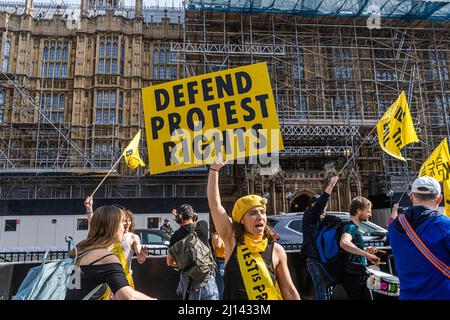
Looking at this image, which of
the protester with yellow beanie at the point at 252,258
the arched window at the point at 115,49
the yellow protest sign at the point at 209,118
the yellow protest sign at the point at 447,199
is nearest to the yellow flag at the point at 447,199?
the yellow protest sign at the point at 447,199

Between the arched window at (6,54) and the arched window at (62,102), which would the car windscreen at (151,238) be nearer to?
the arched window at (62,102)

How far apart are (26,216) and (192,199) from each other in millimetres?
8811

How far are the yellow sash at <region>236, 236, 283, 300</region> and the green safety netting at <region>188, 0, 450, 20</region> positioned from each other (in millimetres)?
23319

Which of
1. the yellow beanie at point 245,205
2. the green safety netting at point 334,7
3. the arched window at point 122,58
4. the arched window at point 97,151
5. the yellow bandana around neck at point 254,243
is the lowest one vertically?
the yellow bandana around neck at point 254,243

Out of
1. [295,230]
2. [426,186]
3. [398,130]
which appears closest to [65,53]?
[295,230]

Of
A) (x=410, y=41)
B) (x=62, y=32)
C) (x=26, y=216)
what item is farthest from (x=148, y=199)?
(x=410, y=41)

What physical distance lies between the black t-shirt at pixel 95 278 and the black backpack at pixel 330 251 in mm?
2475

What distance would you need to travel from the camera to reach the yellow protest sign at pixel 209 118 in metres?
4.22

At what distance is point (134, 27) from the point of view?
28078 mm

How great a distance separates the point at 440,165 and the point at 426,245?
5.86m

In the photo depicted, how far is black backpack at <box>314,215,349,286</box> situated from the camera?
4.01m

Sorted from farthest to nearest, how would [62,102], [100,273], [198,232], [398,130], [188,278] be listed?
[62,102]
[398,130]
[198,232]
[188,278]
[100,273]

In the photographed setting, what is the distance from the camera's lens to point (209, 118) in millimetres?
4555

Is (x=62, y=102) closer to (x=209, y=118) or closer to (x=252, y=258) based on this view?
(x=209, y=118)
